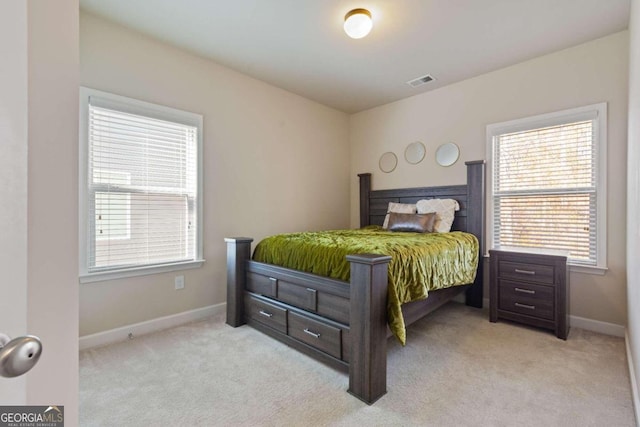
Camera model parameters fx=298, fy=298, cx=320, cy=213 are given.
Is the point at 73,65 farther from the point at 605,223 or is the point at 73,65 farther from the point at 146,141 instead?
the point at 605,223

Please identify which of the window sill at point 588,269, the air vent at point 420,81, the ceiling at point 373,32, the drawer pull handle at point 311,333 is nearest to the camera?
the drawer pull handle at point 311,333

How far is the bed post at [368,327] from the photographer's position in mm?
1725

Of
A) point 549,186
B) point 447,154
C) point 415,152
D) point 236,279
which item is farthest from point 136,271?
point 549,186

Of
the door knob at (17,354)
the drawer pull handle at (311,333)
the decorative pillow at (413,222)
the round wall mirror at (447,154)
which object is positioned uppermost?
the round wall mirror at (447,154)

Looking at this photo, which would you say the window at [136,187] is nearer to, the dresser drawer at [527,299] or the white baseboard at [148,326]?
the white baseboard at [148,326]

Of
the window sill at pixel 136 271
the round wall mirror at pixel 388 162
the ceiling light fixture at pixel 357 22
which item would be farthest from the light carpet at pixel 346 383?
the ceiling light fixture at pixel 357 22

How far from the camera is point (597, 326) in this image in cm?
271

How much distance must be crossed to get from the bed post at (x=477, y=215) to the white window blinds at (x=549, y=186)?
14 cm

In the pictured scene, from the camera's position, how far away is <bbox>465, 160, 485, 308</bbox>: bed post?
3.38 meters

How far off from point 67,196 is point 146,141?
224 cm

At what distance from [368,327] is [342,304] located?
0.90ft

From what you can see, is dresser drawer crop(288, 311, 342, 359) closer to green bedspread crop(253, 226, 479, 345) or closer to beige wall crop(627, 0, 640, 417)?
green bedspread crop(253, 226, 479, 345)

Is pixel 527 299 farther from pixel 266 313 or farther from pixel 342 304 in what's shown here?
pixel 266 313

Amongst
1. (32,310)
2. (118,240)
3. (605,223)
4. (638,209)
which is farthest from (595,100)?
(118,240)
